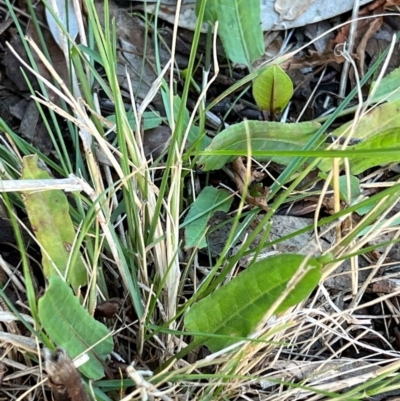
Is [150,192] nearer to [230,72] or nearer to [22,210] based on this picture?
[22,210]

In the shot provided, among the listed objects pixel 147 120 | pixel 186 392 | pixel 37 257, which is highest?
pixel 147 120

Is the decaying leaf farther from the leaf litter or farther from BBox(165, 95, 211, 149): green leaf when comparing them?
BBox(165, 95, 211, 149): green leaf

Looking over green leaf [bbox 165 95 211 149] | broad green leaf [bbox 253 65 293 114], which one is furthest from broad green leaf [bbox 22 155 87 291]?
broad green leaf [bbox 253 65 293 114]

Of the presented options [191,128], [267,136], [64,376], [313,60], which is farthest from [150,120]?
[64,376]

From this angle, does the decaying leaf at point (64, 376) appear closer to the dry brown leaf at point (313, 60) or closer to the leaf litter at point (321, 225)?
the leaf litter at point (321, 225)

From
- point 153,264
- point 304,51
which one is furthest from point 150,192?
point 304,51
